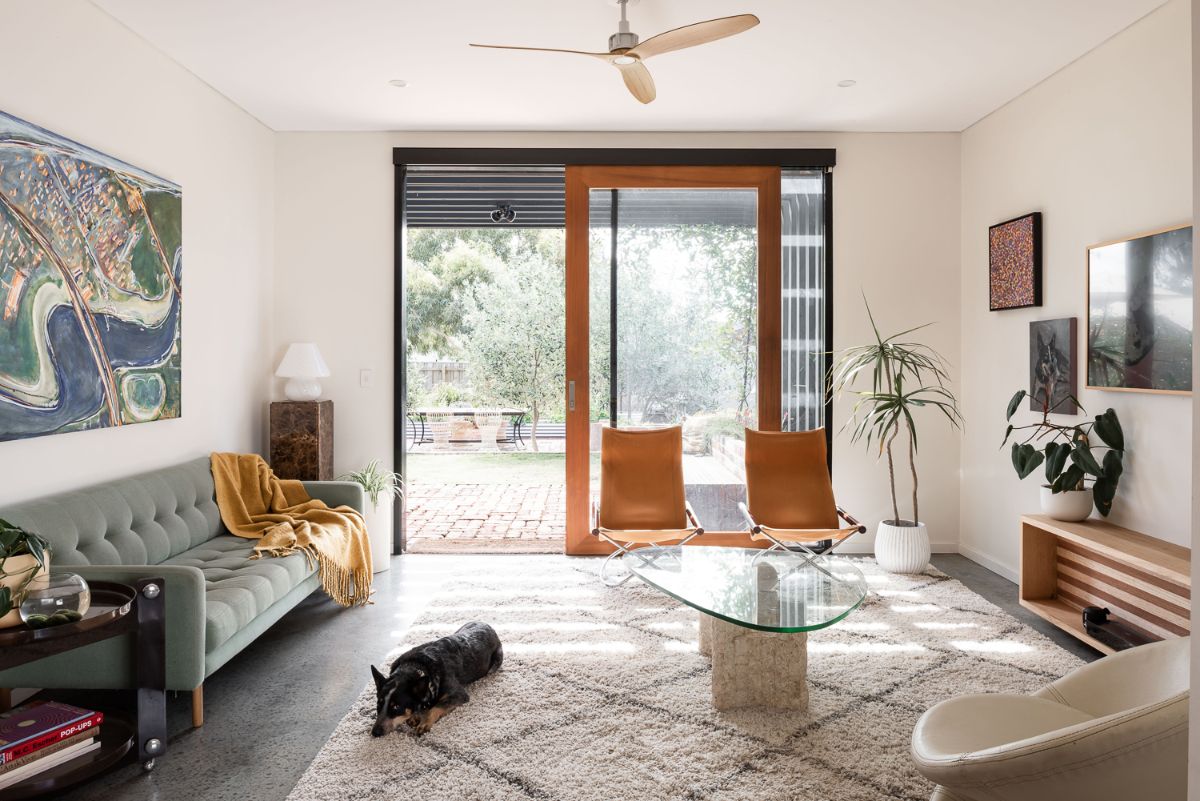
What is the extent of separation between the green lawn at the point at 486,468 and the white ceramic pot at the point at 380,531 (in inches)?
170

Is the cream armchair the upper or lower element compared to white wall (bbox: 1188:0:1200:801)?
lower

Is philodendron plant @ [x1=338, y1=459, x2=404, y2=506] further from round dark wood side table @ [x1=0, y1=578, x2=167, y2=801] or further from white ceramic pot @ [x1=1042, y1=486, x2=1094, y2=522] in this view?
white ceramic pot @ [x1=1042, y1=486, x2=1094, y2=522]

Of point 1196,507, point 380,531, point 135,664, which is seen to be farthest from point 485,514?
point 1196,507

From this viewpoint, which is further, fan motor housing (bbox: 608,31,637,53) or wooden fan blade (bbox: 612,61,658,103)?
wooden fan blade (bbox: 612,61,658,103)

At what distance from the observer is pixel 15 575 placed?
212cm

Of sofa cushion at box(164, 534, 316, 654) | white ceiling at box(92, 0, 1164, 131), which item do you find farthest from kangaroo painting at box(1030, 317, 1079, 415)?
sofa cushion at box(164, 534, 316, 654)

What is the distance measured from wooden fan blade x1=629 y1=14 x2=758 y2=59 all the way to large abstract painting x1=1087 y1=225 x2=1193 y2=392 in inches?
83.3

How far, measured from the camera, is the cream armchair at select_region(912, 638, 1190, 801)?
143 centimetres

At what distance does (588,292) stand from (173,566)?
3247 millimetres

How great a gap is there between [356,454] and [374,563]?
85 centimetres

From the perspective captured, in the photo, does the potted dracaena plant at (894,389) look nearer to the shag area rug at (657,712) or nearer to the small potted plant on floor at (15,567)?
the shag area rug at (657,712)

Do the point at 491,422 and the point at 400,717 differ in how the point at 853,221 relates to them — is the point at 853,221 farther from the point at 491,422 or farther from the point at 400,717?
the point at 491,422

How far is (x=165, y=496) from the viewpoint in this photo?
341 centimetres

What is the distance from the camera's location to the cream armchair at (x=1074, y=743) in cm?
143
